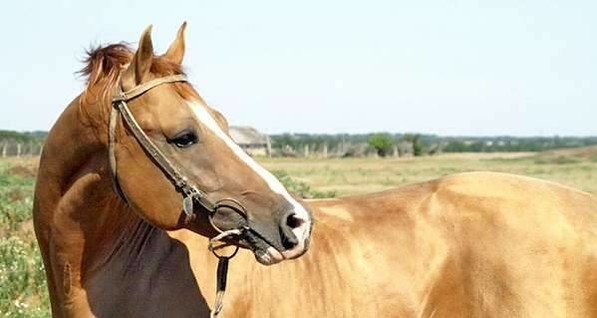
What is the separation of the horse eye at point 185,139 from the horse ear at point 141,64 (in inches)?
11.3

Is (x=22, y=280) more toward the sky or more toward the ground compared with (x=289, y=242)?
more toward the ground

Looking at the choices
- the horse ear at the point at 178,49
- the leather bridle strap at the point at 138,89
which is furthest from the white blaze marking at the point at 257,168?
the horse ear at the point at 178,49

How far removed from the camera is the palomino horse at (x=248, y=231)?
3.21m

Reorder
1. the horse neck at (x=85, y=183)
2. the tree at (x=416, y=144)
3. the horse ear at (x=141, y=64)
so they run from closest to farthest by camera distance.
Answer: the horse ear at (x=141, y=64), the horse neck at (x=85, y=183), the tree at (x=416, y=144)

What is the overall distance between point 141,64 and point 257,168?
631 mm

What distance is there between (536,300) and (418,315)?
0.57 m

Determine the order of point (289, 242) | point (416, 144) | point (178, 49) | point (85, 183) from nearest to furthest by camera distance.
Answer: point (289, 242) → point (85, 183) → point (178, 49) → point (416, 144)

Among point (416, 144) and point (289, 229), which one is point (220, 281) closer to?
point (289, 229)

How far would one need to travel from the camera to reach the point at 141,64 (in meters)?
3.25

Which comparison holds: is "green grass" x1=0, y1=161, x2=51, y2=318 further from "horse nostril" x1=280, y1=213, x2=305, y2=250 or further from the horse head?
"horse nostril" x1=280, y1=213, x2=305, y2=250

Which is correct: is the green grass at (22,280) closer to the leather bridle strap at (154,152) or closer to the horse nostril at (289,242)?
the leather bridle strap at (154,152)

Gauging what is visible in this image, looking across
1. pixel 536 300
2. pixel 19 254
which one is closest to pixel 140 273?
pixel 536 300

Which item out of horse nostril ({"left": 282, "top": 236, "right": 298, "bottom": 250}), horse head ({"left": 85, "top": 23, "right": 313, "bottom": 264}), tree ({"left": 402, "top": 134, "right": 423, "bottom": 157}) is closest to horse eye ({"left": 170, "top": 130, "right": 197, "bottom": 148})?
horse head ({"left": 85, "top": 23, "right": 313, "bottom": 264})

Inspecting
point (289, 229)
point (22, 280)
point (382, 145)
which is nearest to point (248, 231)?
point (289, 229)
